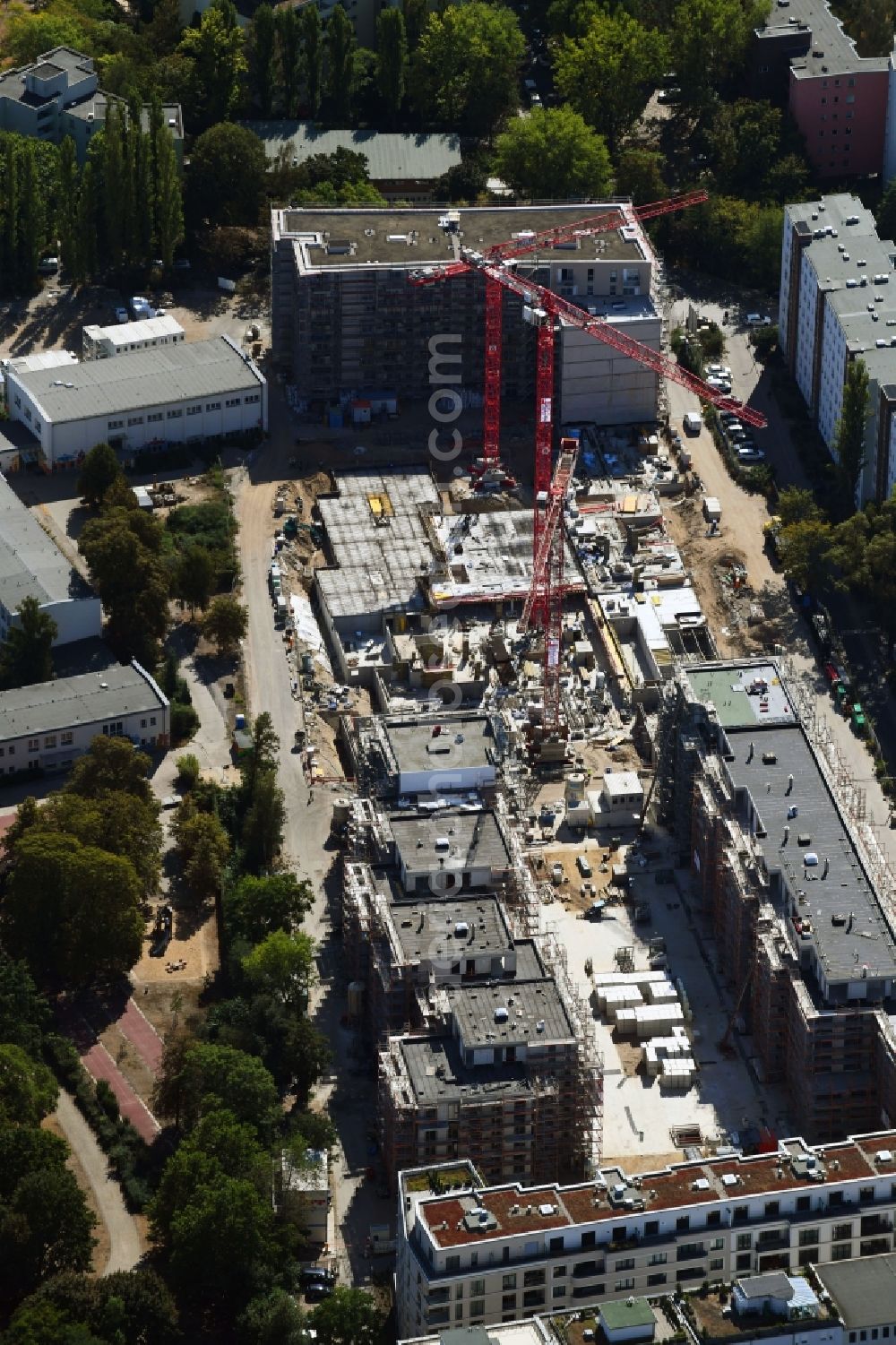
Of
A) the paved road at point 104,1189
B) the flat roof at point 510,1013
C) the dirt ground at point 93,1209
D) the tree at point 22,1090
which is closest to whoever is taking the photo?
the dirt ground at point 93,1209

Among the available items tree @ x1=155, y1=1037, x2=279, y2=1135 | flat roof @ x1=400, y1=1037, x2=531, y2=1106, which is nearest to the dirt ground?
tree @ x1=155, y1=1037, x2=279, y2=1135

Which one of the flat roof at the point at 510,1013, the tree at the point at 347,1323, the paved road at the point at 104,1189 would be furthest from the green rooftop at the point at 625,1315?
the paved road at the point at 104,1189

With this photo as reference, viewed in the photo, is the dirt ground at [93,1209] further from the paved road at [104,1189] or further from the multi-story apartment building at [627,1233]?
the multi-story apartment building at [627,1233]

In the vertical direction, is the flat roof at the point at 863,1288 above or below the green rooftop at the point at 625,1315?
below

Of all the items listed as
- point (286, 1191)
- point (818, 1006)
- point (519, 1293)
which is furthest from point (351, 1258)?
point (818, 1006)

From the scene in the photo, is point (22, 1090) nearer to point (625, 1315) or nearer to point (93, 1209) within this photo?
point (93, 1209)

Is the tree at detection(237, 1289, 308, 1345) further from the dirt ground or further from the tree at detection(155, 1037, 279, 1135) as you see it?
the tree at detection(155, 1037, 279, 1135)
